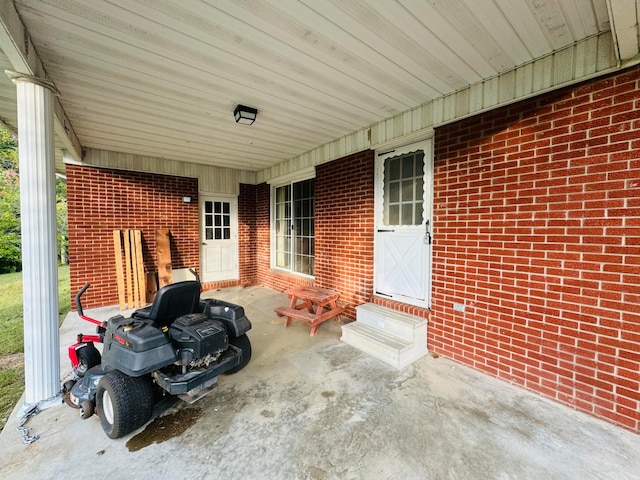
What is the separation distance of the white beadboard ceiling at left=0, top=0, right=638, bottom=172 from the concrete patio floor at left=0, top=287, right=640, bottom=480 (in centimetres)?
267

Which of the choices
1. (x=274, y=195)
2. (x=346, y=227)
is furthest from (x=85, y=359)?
(x=274, y=195)

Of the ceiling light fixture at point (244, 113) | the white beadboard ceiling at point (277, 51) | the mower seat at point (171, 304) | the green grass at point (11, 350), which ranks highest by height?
the white beadboard ceiling at point (277, 51)

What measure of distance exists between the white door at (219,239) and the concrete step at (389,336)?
3.90 m

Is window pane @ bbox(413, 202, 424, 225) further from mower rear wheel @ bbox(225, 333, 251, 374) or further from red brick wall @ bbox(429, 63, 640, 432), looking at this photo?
mower rear wheel @ bbox(225, 333, 251, 374)

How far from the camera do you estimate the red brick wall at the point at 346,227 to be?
3.98 m

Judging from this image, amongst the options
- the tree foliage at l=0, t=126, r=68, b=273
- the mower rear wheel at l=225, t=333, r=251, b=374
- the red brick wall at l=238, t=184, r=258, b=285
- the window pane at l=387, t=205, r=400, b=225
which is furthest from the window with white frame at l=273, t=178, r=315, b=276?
the tree foliage at l=0, t=126, r=68, b=273

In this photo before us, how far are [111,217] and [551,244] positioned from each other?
21.2 feet

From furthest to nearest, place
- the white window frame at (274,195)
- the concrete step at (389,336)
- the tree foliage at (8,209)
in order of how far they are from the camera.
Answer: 1. the tree foliage at (8,209)
2. the white window frame at (274,195)
3. the concrete step at (389,336)

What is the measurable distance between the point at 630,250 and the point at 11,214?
17878 millimetres

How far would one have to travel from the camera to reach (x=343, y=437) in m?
1.89

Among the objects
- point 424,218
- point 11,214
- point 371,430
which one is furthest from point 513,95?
point 11,214

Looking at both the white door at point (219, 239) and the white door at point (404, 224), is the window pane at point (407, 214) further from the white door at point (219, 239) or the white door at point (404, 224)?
the white door at point (219, 239)

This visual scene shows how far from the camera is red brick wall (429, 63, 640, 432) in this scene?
1.99m

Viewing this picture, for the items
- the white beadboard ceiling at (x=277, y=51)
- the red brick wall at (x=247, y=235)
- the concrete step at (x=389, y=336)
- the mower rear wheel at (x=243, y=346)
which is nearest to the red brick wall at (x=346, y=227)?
the concrete step at (x=389, y=336)
